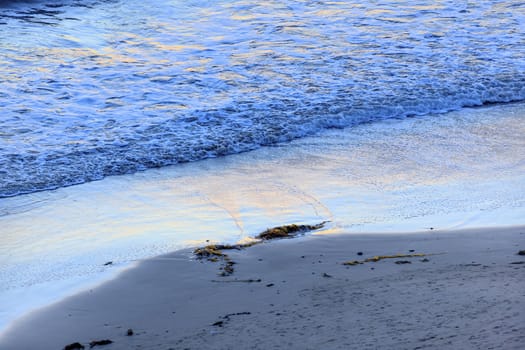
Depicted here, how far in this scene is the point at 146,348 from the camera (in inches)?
142

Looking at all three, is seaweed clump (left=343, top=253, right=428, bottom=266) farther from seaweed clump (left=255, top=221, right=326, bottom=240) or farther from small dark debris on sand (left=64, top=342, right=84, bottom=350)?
small dark debris on sand (left=64, top=342, right=84, bottom=350)

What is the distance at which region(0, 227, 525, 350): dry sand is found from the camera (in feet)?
11.4

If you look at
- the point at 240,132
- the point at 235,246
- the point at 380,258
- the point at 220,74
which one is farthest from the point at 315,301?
the point at 220,74

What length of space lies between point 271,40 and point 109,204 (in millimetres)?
5693

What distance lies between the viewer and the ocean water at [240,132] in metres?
5.30

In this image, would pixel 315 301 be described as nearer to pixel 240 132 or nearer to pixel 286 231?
pixel 286 231

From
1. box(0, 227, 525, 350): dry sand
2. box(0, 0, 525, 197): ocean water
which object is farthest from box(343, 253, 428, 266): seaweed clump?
box(0, 0, 525, 197): ocean water

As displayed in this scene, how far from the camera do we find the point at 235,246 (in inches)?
193

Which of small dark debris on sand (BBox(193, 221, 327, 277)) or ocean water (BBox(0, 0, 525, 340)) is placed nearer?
small dark debris on sand (BBox(193, 221, 327, 277))

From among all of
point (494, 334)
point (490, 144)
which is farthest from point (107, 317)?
point (490, 144)

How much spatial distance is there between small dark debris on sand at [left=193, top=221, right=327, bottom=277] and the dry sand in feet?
0.19

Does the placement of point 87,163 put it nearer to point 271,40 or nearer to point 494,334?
point 494,334

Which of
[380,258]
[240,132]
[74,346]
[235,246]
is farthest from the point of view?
[240,132]

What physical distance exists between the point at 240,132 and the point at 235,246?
2585 mm
